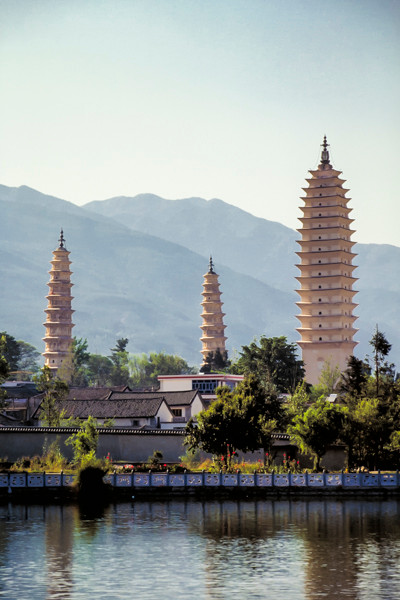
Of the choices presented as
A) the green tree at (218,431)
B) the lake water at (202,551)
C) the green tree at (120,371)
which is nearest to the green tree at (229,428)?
the green tree at (218,431)

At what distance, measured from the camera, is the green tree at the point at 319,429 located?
2472 inches

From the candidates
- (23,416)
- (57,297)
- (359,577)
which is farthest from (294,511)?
(57,297)

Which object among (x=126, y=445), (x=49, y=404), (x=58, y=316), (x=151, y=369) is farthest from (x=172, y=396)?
(x=151, y=369)

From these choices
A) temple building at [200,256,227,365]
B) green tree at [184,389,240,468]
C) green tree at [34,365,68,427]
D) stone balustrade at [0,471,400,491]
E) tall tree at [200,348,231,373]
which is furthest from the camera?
temple building at [200,256,227,365]

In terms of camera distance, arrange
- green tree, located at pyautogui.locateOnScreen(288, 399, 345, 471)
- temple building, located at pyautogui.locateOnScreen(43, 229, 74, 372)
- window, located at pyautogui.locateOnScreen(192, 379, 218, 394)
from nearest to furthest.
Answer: green tree, located at pyautogui.locateOnScreen(288, 399, 345, 471)
window, located at pyautogui.locateOnScreen(192, 379, 218, 394)
temple building, located at pyautogui.locateOnScreen(43, 229, 74, 372)

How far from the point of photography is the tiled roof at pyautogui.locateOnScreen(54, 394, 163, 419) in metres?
79.4

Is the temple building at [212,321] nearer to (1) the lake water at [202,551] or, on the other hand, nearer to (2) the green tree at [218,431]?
(2) the green tree at [218,431]

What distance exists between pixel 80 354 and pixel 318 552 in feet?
413

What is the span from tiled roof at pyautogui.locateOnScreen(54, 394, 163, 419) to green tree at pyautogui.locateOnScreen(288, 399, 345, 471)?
1905cm

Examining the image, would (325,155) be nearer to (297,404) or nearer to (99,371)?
(297,404)

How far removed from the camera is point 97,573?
107 feet

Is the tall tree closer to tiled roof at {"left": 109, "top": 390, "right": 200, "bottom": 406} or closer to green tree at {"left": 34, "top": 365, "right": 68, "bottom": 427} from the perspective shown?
tiled roof at {"left": 109, "top": 390, "right": 200, "bottom": 406}

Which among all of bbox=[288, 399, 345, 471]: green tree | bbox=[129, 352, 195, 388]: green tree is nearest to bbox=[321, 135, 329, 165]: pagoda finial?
bbox=[129, 352, 195, 388]: green tree

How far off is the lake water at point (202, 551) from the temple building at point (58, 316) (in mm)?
99640
